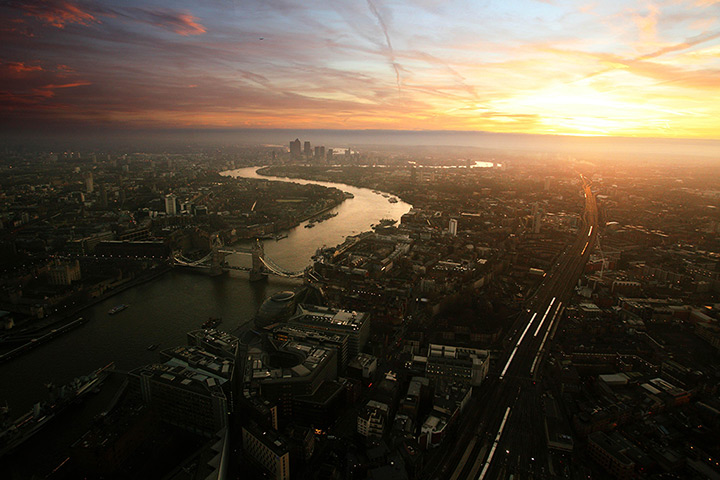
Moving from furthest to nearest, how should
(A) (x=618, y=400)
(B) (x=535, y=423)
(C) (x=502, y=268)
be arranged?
(C) (x=502, y=268) → (A) (x=618, y=400) → (B) (x=535, y=423)

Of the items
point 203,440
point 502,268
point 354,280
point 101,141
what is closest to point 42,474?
point 203,440

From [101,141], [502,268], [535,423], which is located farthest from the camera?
[101,141]

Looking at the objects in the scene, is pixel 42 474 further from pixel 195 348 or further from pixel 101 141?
pixel 101 141

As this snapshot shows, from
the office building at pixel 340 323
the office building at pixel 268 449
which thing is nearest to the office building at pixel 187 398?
the office building at pixel 268 449

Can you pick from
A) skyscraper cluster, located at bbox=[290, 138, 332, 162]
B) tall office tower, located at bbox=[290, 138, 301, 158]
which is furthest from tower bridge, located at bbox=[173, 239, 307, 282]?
tall office tower, located at bbox=[290, 138, 301, 158]

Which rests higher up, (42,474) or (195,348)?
(195,348)

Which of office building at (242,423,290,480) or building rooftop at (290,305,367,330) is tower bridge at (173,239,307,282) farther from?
office building at (242,423,290,480)

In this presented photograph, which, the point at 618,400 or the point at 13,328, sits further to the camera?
the point at 13,328

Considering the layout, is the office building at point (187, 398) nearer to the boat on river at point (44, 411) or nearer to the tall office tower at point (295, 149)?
the boat on river at point (44, 411)
